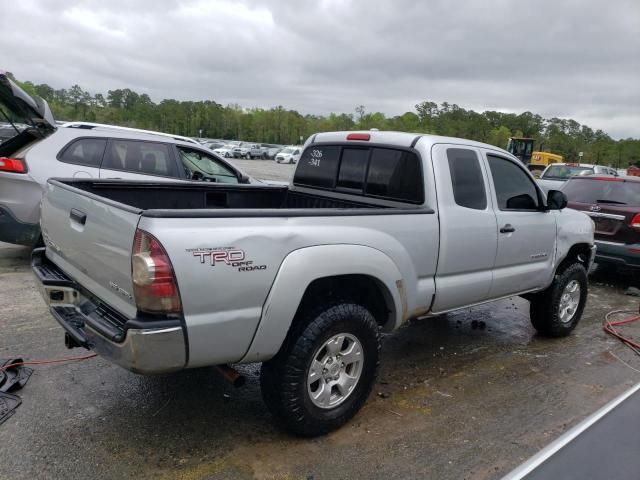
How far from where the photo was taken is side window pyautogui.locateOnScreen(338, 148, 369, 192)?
4.29 meters

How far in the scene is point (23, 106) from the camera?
17.7 ft

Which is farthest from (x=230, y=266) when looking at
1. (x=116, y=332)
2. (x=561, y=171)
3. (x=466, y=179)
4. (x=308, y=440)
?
(x=561, y=171)

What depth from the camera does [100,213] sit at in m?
2.75

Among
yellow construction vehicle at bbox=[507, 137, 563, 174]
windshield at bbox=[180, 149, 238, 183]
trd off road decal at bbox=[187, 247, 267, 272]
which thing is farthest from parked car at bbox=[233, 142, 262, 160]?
trd off road decal at bbox=[187, 247, 267, 272]

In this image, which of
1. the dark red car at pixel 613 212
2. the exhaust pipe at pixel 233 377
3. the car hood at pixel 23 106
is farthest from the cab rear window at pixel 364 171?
the dark red car at pixel 613 212

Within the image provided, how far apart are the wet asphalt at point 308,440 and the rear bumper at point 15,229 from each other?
41.1 inches

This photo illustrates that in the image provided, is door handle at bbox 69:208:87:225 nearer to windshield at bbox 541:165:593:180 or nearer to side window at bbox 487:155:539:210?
side window at bbox 487:155:539:210

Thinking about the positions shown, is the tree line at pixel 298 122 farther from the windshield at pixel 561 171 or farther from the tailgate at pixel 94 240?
the tailgate at pixel 94 240

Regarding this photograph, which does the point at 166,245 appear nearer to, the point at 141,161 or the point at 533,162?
the point at 141,161

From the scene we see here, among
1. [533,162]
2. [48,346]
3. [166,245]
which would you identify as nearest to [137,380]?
[48,346]

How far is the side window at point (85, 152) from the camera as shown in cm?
615

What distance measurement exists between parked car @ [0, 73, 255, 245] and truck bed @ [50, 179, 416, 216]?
1.54 meters

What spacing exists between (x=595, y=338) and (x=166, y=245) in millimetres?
4804

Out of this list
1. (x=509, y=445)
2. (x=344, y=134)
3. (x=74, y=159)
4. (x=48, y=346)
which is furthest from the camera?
(x=74, y=159)
